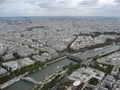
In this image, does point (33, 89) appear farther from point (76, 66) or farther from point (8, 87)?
point (76, 66)

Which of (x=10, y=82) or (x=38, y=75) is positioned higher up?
(x=10, y=82)

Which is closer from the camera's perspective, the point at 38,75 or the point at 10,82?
the point at 10,82

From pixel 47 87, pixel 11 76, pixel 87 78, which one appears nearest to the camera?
pixel 47 87

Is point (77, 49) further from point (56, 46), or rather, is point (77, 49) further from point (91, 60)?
point (91, 60)

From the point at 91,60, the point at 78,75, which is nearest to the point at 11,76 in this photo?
the point at 78,75

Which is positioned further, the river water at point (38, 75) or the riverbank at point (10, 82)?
the river water at point (38, 75)

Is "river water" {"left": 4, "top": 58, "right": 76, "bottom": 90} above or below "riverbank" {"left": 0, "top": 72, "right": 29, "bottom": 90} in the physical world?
below

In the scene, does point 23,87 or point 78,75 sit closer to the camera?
point 23,87

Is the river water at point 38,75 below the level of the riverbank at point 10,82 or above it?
below

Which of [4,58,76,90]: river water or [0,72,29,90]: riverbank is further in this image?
[4,58,76,90]: river water

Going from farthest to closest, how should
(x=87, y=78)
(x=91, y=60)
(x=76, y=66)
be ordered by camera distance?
(x=91, y=60) → (x=76, y=66) → (x=87, y=78)

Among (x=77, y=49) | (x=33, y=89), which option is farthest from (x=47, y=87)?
(x=77, y=49)
